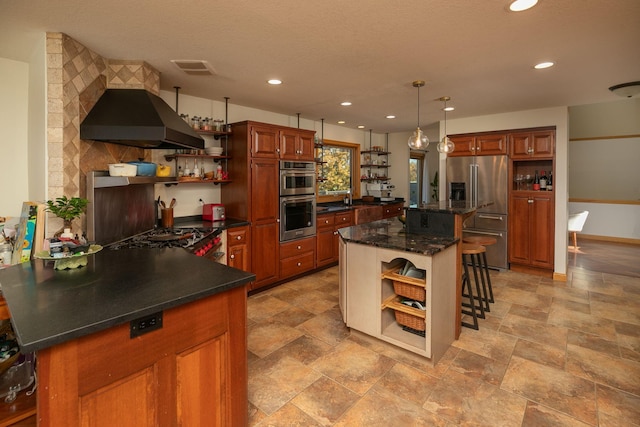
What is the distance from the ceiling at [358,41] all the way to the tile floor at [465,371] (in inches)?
93.7

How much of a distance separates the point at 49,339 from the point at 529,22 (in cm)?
290

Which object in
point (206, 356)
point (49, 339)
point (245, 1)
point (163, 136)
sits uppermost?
point (245, 1)

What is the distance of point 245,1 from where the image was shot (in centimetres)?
184

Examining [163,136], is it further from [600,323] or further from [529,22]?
[600,323]

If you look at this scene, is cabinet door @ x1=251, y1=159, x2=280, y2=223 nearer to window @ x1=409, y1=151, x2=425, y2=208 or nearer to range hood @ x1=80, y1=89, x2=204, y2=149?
range hood @ x1=80, y1=89, x2=204, y2=149

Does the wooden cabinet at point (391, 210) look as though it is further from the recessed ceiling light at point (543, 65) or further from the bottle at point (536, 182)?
the recessed ceiling light at point (543, 65)

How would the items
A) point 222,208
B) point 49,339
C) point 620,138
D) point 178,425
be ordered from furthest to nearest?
point 620,138 → point 222,208 → point 178,425 → point 49,339

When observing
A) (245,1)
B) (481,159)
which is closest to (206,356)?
(245,1)

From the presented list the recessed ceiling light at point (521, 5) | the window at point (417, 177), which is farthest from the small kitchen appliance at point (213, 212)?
the window at point (417, 177)

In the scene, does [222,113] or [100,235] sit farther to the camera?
[222,113]

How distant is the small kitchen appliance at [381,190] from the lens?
21.2 feet

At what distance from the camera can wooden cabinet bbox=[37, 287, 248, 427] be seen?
40.5 inches

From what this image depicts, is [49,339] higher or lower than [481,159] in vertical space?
lower

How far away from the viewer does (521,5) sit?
1.85 metres
